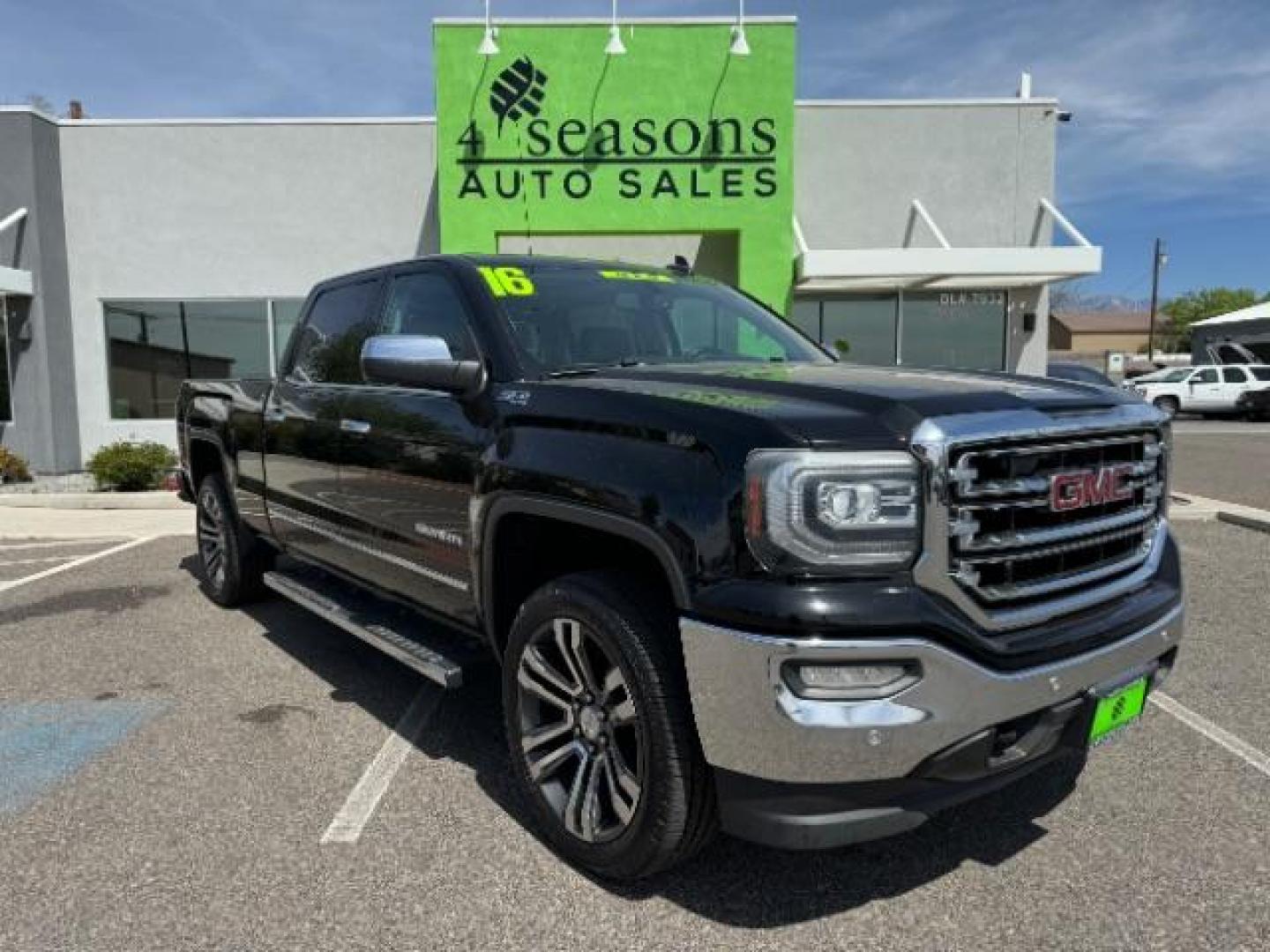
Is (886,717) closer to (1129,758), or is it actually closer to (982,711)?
(982,711)

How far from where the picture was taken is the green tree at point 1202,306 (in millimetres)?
89750

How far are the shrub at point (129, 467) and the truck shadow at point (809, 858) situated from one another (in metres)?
8.76

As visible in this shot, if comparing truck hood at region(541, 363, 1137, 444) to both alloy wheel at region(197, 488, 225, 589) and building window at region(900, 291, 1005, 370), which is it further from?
building window at region(900, 291, 1005, 370)

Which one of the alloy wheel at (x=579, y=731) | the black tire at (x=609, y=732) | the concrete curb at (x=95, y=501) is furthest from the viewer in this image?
the concrete curb at (x=95, y=501)

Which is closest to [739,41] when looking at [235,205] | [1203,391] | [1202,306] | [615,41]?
[615,41]

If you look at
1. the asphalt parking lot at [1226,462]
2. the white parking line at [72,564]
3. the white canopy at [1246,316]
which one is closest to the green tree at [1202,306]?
the white canopy at [1246,316]

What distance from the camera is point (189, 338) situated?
584 inches

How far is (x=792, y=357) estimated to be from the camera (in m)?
4.06

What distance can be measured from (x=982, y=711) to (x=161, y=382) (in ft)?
50.0

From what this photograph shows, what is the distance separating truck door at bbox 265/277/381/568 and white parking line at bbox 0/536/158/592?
3.11 m

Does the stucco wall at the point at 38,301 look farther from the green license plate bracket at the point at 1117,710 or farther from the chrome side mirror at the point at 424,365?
the green license plate bracket at the point at 1117,710

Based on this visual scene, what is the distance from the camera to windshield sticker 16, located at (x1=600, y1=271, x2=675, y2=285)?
13.5ft

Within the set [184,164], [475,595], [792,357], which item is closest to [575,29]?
[184,164]

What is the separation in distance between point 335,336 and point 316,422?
491 mm
